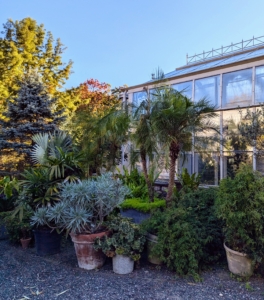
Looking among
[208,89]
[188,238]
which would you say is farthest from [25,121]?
[188,238]

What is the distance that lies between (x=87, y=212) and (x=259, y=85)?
19.3 ft

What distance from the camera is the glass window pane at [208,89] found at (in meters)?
8.02

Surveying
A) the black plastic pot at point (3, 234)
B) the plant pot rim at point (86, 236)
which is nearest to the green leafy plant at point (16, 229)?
the black plastic pot at point (3, 234)

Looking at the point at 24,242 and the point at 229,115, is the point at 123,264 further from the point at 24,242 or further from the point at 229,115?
the point at 229,115

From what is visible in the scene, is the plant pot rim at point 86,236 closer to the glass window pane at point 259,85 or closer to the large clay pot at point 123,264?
the large clay pot at point 123,264

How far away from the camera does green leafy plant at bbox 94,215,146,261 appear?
12.5 ft

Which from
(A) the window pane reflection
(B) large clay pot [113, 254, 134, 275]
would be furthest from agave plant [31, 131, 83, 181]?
(A) the window pane reflection

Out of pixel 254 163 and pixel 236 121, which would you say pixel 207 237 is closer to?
pixel 254 163

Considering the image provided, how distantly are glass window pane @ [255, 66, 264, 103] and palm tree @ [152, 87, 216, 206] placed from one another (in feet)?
8.32

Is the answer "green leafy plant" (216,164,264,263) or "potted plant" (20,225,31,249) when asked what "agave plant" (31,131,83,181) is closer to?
"potted plant" (20,225,31,249)

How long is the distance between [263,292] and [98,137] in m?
5.20

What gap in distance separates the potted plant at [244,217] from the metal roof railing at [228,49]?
10130 mm

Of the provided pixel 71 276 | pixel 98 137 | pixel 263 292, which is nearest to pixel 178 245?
pixel 263 292

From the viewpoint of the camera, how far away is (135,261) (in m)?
4.04
